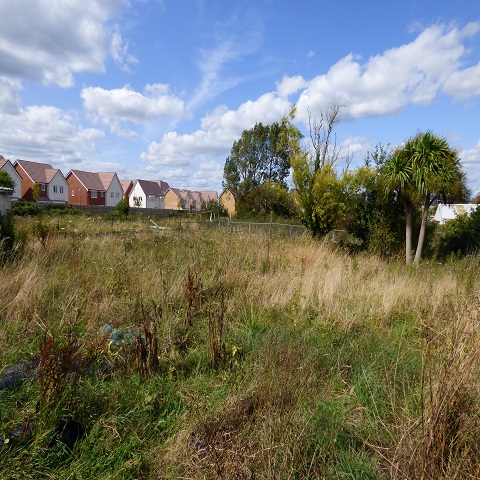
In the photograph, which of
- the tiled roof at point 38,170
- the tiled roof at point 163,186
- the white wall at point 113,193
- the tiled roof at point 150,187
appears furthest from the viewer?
the tiled roof at point 163,186

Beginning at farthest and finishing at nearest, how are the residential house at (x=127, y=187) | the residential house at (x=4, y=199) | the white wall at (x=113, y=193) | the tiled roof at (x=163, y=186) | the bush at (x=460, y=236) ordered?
the tiled roof at (x=163, y=186) → the residential house at (x=127, y=187) → the white wall at (x=113, y=193) → the bush at (x=460, y=236) → the residential house at (x=4, y=199)

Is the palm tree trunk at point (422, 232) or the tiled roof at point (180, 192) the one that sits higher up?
the tiled roof at point (180, 192)

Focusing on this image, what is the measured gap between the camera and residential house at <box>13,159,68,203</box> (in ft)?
162

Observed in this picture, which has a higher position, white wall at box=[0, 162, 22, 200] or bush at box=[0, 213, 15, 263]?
white wall at box=[0, 162, 22, 200]

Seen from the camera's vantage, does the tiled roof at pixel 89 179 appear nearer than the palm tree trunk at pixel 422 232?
No

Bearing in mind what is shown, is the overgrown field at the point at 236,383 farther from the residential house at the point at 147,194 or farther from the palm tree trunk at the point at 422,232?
the residential house at the point at 147,194

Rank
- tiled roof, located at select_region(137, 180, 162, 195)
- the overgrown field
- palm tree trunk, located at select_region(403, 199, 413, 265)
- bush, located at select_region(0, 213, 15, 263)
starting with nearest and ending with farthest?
the overgrown field
bush, located at select_region(0, 213, 15, 263)
palm tree trunk, located at select_region(403, 199, 413, 265)
tiled roof, located at select_region(137, 180, 162, 195)

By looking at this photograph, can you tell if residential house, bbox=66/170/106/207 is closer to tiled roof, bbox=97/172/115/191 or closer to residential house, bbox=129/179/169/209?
tiled roof, bbox=97/172/115/191

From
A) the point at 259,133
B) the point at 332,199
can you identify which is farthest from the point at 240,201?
the point at 332,199

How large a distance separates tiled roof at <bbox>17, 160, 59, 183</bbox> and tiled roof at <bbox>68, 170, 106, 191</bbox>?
194 inches

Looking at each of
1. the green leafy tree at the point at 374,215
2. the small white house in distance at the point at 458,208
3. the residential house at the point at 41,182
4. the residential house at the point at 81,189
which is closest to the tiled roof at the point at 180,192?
the residential house at the point at 81,189

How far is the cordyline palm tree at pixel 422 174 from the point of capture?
10.1 meters

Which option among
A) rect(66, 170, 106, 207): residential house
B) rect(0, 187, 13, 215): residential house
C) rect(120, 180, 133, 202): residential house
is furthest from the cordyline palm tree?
rect(120, 180, 133, 202): residential house

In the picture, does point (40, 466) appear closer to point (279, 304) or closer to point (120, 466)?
point (120, 466)
